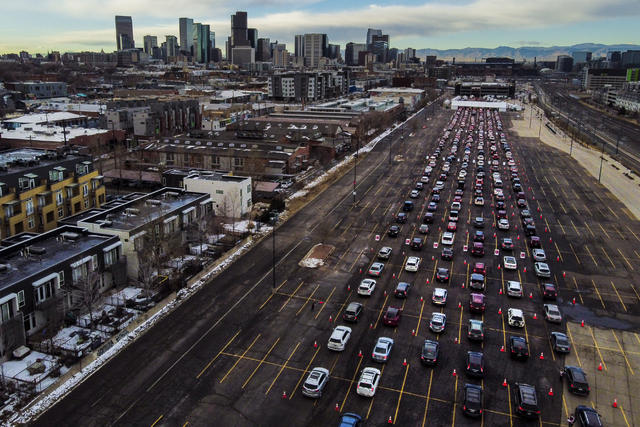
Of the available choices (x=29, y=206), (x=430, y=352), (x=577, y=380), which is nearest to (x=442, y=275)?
(x=430, y=352)

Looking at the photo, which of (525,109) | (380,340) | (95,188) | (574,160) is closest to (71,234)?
(95,188)

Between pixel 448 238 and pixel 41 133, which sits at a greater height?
pixel 41 133

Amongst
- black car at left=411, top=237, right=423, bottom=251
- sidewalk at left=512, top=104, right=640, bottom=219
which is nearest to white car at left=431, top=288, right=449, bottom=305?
black car at left=411, top=237, right=423, bottom=251

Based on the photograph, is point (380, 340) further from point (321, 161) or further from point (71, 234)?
point (321, 161)

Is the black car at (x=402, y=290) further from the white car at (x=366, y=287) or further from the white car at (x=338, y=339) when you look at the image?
the white car at (x=338, y=339)

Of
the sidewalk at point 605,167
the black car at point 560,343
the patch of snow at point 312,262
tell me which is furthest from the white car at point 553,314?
the sidewalk at point 605,167

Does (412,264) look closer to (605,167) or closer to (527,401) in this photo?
(527,401)
